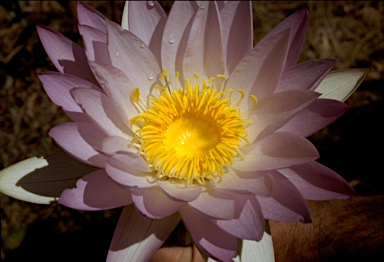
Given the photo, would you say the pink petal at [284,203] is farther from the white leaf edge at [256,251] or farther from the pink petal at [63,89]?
the pink petal at [63,89]

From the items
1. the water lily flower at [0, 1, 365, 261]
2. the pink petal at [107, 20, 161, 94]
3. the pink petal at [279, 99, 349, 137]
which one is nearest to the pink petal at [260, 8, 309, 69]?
the water lily flower at [0, 1, 365, 261]

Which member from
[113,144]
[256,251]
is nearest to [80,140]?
[113,144]

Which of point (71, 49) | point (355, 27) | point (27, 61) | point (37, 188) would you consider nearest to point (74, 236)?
point (27, 61)

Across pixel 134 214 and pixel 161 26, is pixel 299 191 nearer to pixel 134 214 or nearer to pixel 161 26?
pixel 134 214

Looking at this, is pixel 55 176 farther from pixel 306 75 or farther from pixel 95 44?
pixel 306 75

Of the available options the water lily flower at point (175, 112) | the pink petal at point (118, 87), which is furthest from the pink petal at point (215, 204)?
the pink petal at point (118, 87)

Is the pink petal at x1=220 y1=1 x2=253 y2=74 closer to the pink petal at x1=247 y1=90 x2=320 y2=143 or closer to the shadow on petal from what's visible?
the pink petal at x1=247 y1=90 x2=320 y2=143
